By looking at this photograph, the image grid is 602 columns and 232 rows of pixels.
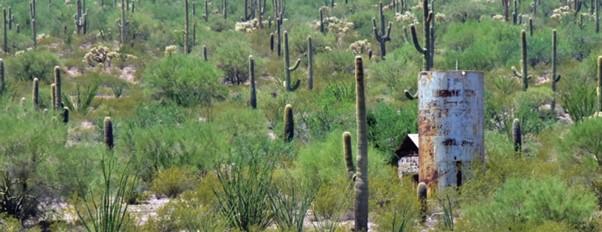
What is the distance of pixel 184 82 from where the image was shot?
1363 inches

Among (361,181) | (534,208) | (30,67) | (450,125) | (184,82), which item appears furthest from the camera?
(30,67)

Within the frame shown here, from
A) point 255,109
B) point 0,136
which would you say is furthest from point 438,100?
point 255,109

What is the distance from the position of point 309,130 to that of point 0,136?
37.3ft

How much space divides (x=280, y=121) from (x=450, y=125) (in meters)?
13.8

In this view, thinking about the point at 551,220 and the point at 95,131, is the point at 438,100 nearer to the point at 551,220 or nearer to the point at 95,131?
the point at 551,220

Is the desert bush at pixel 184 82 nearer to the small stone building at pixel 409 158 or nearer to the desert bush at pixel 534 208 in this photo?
the small stone building at pixel 409 158

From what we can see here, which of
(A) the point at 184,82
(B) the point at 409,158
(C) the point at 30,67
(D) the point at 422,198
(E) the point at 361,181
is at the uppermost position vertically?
(C) the point at 30,67

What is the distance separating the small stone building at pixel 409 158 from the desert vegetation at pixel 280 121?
0.35 metres

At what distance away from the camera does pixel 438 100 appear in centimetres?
1709

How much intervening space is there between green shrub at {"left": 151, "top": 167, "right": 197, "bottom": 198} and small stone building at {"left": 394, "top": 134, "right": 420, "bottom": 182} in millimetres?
4281

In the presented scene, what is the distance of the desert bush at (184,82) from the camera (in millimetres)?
34500

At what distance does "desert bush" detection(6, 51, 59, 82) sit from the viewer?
4053cm

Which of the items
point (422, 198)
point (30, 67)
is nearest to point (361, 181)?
point (422, 198)

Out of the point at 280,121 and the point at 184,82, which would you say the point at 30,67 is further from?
the point at 280,121
